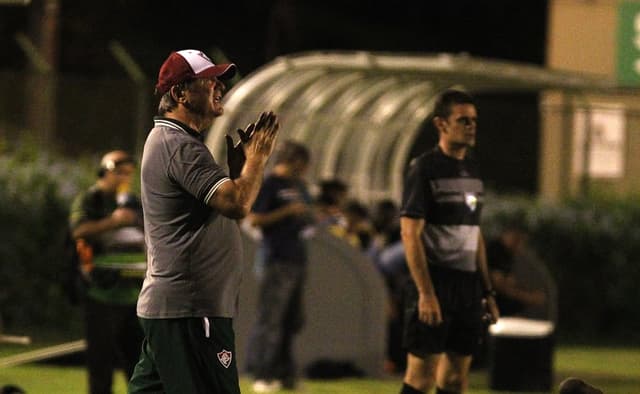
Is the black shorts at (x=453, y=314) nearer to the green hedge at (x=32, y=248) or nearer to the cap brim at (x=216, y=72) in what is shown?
the cap brim at (x=216, y=72)

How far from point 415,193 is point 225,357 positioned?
90.8 inches

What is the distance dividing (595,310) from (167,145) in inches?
520

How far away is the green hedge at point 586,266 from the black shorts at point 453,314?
10156 mm

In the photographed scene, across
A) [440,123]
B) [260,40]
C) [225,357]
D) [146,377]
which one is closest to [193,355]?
[225,357]

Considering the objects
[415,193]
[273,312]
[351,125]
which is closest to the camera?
[415,193]

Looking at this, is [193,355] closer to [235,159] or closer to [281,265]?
[235,159]

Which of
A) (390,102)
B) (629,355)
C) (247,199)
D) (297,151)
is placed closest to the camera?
(247,199)

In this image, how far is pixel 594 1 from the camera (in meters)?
25.7

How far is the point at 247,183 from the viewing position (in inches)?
260

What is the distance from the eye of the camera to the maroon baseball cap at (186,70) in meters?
6.88

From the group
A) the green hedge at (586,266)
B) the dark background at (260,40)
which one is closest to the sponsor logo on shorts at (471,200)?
the green hedge at (586,266)

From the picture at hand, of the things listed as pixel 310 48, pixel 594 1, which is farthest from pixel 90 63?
pixel 594 1

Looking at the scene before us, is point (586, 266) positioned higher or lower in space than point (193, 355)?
lower

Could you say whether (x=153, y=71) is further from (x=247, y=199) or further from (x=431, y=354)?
(x=247, y=199)
